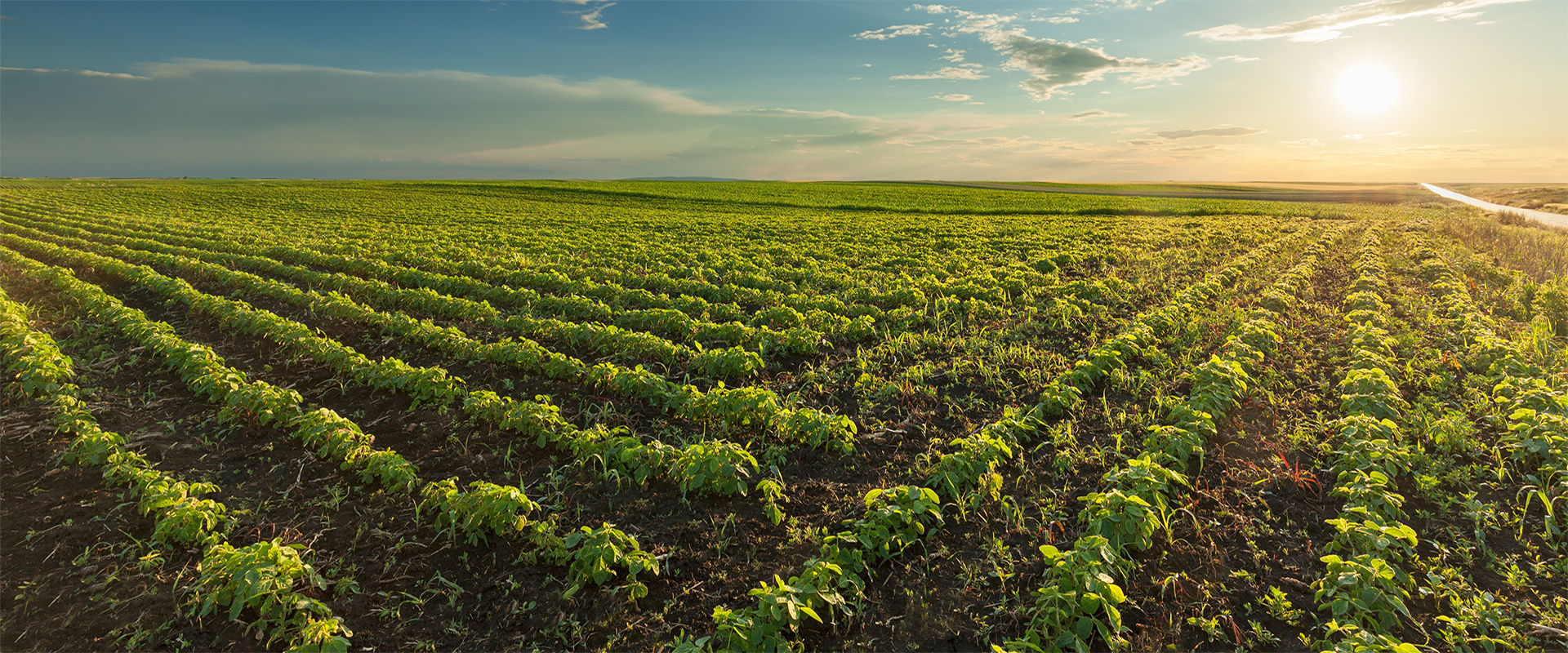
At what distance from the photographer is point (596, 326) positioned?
10375mm

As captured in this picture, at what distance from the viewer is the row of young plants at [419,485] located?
4887 millimetres

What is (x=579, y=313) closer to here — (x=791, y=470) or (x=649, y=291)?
(x=649, y=291)

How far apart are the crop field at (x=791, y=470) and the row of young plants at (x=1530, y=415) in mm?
55

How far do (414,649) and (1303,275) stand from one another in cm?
1994

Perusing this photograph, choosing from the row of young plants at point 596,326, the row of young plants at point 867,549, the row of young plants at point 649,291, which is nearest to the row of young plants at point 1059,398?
the row of young plants at point 867,549

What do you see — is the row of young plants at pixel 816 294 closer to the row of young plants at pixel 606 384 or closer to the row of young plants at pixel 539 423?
the row of young plants at pixel 606 384

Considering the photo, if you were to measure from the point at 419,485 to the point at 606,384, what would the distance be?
9.29 feet

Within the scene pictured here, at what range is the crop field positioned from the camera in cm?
450

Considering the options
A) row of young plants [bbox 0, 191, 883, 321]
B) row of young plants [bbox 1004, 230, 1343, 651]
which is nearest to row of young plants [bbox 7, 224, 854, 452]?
Answer: row of young plants [bbox 1004, 230, 1343, 651]

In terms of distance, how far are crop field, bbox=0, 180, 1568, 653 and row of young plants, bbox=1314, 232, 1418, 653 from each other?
0.05 metres

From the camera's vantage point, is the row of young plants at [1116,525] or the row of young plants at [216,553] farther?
the row of young plants at [216,553]

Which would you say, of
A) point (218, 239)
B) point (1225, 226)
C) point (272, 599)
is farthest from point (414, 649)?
point (1225, 226)

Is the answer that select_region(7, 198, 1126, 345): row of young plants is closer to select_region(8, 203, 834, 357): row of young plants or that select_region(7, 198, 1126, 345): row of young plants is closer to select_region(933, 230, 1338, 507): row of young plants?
select_region(8, 203, 834, 357): row of young plants

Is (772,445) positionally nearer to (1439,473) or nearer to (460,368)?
(460,368)
